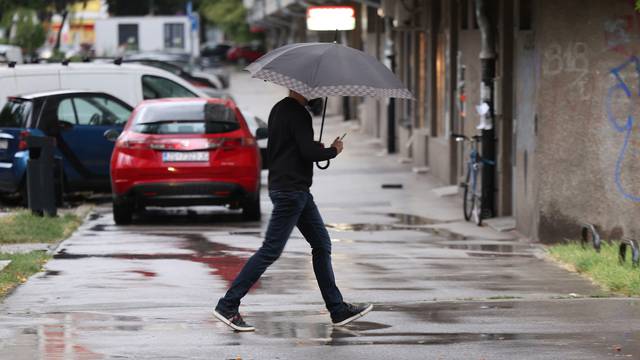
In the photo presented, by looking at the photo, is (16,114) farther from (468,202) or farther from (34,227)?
(468,202)

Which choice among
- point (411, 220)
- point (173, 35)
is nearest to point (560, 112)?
point (411, 220)

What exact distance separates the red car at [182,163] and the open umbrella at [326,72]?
7.23 m

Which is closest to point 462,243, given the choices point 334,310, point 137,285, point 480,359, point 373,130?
point 137,285

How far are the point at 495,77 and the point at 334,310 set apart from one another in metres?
8.46

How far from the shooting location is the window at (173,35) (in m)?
65.9

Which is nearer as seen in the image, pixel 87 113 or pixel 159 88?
pixel 87 113

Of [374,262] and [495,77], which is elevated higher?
[495,77]

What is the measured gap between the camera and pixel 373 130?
111 ft

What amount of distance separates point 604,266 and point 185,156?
5.94 metres

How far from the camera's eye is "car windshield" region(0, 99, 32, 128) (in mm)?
19219

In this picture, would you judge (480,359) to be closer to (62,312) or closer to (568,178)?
(62,312)

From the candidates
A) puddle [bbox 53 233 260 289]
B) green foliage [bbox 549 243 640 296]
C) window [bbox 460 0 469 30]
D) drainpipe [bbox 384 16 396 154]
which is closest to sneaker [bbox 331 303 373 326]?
green foliage [bbox 549 243 640 296]

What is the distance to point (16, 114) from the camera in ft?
63.7

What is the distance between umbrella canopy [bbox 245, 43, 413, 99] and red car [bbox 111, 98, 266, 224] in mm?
7218
